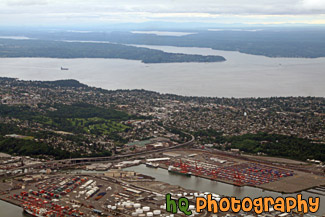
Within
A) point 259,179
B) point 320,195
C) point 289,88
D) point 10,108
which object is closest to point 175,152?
point 259,179

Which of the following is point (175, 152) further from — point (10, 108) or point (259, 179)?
point (10, 108)

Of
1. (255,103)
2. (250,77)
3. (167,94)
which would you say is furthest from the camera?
(250,77)

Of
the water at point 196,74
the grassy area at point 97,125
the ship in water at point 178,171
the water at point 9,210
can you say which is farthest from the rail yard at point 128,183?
the water at point 196,74

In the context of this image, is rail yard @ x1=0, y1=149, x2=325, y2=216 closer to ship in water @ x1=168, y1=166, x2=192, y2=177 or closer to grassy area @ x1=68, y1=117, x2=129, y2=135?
ship in water @ x1=168, y1=166, x2=192, y2=177

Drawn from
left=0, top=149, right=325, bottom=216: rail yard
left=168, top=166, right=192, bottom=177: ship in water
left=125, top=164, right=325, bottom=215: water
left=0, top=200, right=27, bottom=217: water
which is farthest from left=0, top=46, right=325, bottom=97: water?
left=0, top=200, right=27, bottom=217: water

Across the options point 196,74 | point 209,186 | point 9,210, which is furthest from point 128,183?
point 196,74

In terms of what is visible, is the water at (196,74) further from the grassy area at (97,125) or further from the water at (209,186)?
the water at (209,186)
